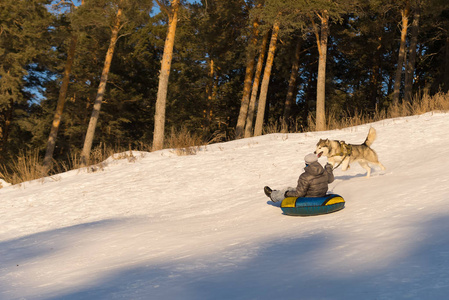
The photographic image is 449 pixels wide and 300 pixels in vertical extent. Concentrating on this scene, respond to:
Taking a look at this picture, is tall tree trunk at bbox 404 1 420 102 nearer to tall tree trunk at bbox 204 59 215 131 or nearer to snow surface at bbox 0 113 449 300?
snow surface at bbox 0 113 449 300

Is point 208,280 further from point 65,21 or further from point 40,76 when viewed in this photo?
point 40,76

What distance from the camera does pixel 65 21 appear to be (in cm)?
2339

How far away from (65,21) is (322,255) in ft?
76.5

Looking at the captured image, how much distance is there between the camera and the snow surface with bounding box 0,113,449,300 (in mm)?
3662

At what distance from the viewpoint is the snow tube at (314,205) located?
245 inches

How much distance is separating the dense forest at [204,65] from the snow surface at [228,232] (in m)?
5.64

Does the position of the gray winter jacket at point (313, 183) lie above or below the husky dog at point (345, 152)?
below

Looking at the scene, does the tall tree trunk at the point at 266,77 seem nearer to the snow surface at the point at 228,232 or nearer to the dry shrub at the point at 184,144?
the dry shrub at the point at 184,144

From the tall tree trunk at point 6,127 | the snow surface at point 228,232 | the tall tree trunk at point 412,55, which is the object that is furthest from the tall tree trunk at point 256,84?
the tall tree trunk at point 6,127

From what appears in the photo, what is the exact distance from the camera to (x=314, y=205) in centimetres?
625

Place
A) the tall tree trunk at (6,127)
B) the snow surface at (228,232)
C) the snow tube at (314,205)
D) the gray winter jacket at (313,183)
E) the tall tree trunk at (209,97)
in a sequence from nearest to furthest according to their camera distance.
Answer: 1. the snow surface at (228,232)
2. the snow tube at (314,205)
3. the gray winter jacket at (313,183)
4. the tall tree trunk at (6,127)
5. the tall tree trunk at (209,97)

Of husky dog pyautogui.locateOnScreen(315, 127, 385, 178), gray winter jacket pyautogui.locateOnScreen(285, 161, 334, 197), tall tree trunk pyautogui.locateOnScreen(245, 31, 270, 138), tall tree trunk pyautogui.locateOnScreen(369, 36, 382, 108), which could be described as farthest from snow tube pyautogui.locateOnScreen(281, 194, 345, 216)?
tall tree trunk pyautogui.locateOnScreen(369, 36, 382, 108)

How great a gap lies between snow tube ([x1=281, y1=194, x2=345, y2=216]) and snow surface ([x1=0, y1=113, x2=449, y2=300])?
0.13m

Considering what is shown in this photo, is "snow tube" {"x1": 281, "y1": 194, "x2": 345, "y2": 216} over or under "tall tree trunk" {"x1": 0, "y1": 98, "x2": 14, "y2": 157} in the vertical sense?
under
